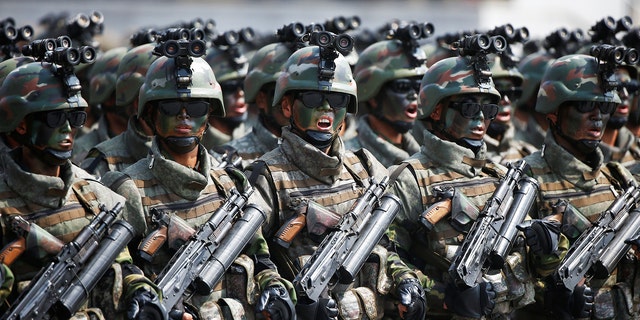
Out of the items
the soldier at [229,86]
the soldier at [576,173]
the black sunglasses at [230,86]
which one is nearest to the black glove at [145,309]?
the soldier at [576,173]

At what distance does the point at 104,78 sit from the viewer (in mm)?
15266

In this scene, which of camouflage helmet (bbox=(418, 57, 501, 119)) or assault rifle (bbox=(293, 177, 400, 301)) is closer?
assault rifle (bbox=(293, 177, 400, 301))

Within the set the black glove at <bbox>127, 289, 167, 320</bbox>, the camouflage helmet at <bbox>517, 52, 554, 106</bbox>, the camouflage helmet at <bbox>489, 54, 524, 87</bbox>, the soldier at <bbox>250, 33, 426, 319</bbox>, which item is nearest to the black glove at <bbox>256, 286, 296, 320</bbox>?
the soldier at <bbox>250, 33, 426, 319</bbox>

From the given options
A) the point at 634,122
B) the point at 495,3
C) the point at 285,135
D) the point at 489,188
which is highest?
the point at 285,135

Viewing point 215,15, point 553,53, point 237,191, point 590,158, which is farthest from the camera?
point 215,15

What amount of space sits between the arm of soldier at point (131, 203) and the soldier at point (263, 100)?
3.56 meters

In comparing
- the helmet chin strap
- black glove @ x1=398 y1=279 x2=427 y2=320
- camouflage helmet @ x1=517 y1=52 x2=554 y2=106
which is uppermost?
the helmet chin strap

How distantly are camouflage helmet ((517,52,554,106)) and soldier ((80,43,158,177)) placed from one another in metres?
5.31

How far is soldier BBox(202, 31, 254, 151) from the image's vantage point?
15742 mm

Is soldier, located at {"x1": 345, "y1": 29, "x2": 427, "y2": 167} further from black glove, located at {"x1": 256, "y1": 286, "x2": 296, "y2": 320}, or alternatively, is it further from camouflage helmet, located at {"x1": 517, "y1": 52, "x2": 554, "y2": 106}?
black glove, located at {"x1": 256, "y1": 286, "x2": 296, "y2": 320}

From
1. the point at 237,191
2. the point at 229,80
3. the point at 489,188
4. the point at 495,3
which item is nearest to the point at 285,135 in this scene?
the point at 237,191

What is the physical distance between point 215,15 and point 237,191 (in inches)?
1282

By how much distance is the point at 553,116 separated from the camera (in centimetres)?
1355

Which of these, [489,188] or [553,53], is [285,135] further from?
[553,53]
